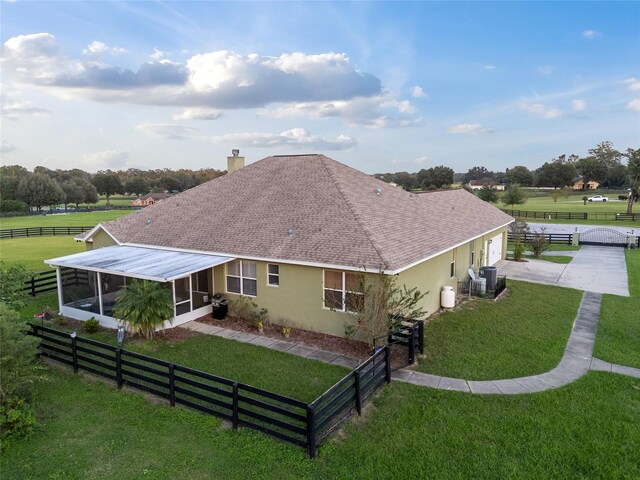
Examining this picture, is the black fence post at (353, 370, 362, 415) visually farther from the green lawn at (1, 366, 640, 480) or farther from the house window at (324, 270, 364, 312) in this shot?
the house window at (324, 270, 364, 312)

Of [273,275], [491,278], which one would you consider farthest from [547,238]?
[273,275]

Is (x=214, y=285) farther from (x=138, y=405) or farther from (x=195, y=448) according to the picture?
(x=195, y=448)

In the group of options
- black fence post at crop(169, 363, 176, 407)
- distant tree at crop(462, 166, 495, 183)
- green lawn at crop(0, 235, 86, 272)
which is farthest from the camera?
distant tree at crop(462, 166, 495, 183)

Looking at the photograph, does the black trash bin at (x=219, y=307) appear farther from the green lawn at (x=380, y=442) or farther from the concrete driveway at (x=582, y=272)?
the concrete driveway at (x=582, y=272)

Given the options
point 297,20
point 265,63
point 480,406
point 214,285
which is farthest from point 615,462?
point 265,63

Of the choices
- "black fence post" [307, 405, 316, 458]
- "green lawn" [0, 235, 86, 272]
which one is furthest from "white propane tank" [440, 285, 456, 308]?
"green lawn" [0, 235, 86, 272]

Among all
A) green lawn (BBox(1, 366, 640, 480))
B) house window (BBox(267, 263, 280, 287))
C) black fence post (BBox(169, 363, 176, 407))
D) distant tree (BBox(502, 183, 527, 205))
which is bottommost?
green lawn (BBox(1, 366, 640, 480))
